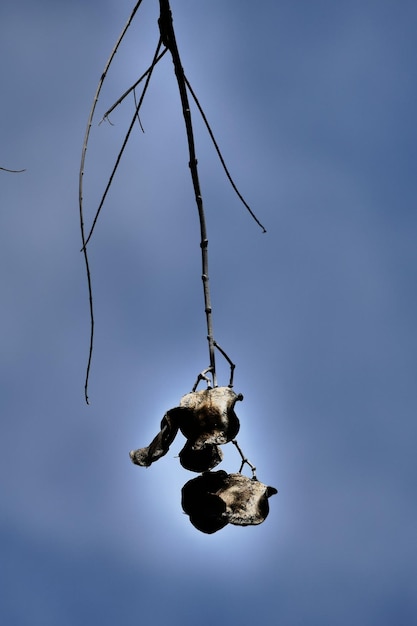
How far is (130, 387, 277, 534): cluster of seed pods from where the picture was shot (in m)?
2.21

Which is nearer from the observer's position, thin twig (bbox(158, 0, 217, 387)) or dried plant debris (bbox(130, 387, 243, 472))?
dried plant debris (bbox(130, 387, 243, 472))

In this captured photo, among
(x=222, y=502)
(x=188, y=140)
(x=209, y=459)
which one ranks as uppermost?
(x=188, y=140)

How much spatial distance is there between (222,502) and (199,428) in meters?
0.21

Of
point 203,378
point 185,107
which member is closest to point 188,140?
point 185,107

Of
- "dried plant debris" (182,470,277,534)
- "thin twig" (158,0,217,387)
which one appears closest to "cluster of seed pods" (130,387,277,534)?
"dried plant debris" (182,470,277,534)

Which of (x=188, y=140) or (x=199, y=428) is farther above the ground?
(x=188, y=140)

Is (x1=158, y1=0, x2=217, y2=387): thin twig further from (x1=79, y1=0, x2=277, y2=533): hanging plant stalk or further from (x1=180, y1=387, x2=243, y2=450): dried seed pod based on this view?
(x1=180, y1=387, x2=243, y2=450): dried seed pod

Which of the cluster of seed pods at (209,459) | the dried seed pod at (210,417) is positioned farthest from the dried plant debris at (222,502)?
the dried seed pod at (210,417)

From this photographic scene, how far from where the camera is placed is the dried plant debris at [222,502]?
2.21 meters

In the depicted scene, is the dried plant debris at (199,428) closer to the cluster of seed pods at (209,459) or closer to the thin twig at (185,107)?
the cluster of seed pods at (209,459)

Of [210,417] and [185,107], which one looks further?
[185,107]

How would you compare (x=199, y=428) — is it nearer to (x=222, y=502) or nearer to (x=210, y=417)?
(x=210, y=417)

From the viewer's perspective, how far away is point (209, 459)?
7.52ft

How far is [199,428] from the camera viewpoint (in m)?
2.24
